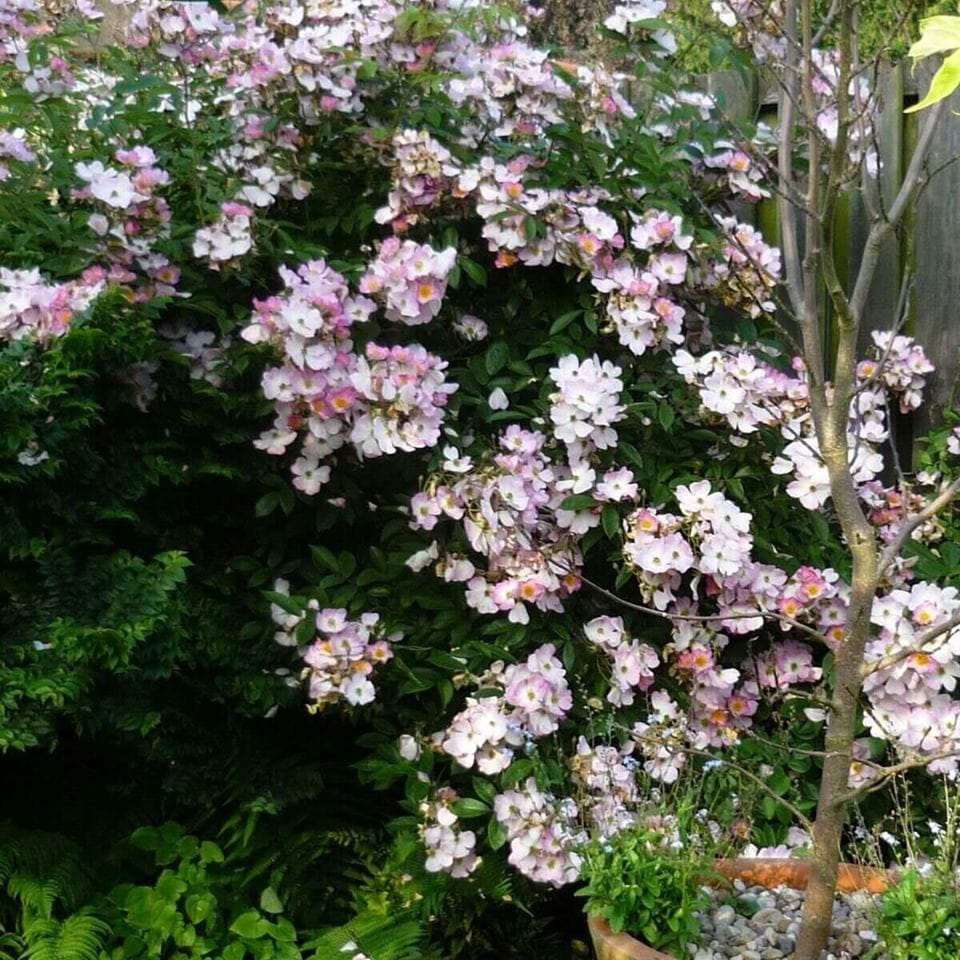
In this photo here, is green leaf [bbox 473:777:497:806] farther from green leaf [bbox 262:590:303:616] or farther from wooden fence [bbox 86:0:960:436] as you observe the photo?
wooden fence [bbox 86:0:960:436]

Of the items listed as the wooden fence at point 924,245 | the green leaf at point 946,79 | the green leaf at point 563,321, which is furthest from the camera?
the wooden fence at point 924,245

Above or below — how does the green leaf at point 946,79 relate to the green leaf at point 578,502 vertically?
below

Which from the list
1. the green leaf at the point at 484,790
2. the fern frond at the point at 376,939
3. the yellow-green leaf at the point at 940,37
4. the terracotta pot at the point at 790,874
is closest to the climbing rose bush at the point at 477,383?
the green leaf at the point at 484,790

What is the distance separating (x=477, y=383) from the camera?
2770 millimetres

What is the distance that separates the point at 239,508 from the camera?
2.82 m

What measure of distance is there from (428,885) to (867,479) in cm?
133

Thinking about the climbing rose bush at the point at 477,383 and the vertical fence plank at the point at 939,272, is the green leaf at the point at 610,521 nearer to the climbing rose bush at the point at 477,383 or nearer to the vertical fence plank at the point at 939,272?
the climbing rose bush at the point at 477,383

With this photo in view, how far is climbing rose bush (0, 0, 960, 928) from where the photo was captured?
2.50 metres

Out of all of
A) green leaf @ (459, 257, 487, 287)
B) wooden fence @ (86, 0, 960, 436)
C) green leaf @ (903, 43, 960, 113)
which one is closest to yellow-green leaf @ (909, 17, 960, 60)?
green leaf @ (903, 43, 960, 113)

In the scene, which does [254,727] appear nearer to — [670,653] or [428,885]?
[428,885]

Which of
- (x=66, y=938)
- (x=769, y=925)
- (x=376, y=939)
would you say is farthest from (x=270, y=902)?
(x=769, y=925)

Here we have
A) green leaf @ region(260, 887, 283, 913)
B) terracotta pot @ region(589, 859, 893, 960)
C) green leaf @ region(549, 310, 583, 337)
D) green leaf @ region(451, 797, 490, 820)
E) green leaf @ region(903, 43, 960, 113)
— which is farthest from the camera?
green leaf @ region(549, 310, 583, 337)

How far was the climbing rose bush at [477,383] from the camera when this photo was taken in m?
2.50

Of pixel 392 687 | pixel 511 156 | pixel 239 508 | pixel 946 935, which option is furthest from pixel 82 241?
pixel 946 935
